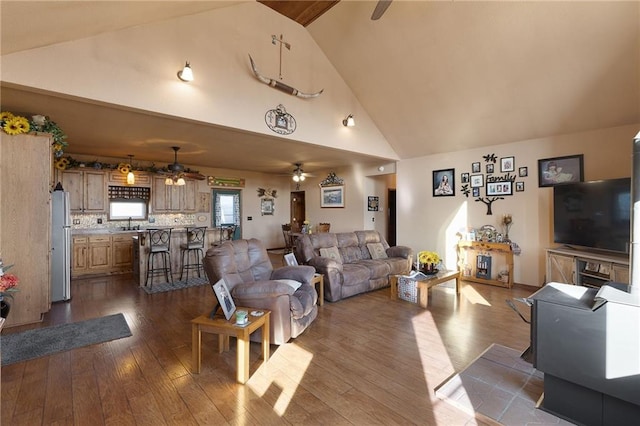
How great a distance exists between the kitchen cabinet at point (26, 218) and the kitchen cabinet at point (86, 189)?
118 inches

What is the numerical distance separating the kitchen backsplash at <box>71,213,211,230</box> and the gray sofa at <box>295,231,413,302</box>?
4460 millimetres

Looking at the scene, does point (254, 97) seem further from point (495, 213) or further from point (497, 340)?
point (495, 213)

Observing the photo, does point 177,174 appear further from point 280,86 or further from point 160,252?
point 280,86

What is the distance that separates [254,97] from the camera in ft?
14.0

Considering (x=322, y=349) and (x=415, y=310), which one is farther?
(x=415, y=310)

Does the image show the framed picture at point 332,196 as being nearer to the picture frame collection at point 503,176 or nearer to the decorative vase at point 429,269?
the picture frame collection at point 503,176

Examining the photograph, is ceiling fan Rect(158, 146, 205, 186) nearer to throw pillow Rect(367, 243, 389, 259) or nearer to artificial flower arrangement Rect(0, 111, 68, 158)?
artificial flower arrangement Rect(0, 111, 68, 158)

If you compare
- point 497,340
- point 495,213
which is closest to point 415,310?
point 497,340

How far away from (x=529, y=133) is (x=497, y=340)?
374 centimetres

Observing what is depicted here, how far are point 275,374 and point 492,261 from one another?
4.77 m

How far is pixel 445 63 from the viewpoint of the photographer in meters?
4.30

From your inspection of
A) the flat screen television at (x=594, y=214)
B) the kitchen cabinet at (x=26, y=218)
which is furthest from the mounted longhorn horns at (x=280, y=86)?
the flat screen television at (x=594, y=214)

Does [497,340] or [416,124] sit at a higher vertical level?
[416,124]

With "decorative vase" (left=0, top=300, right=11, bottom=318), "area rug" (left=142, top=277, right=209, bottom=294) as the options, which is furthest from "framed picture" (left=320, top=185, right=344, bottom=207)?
"decorative vase" (left=0, top=300, right=11, bottom=318)
